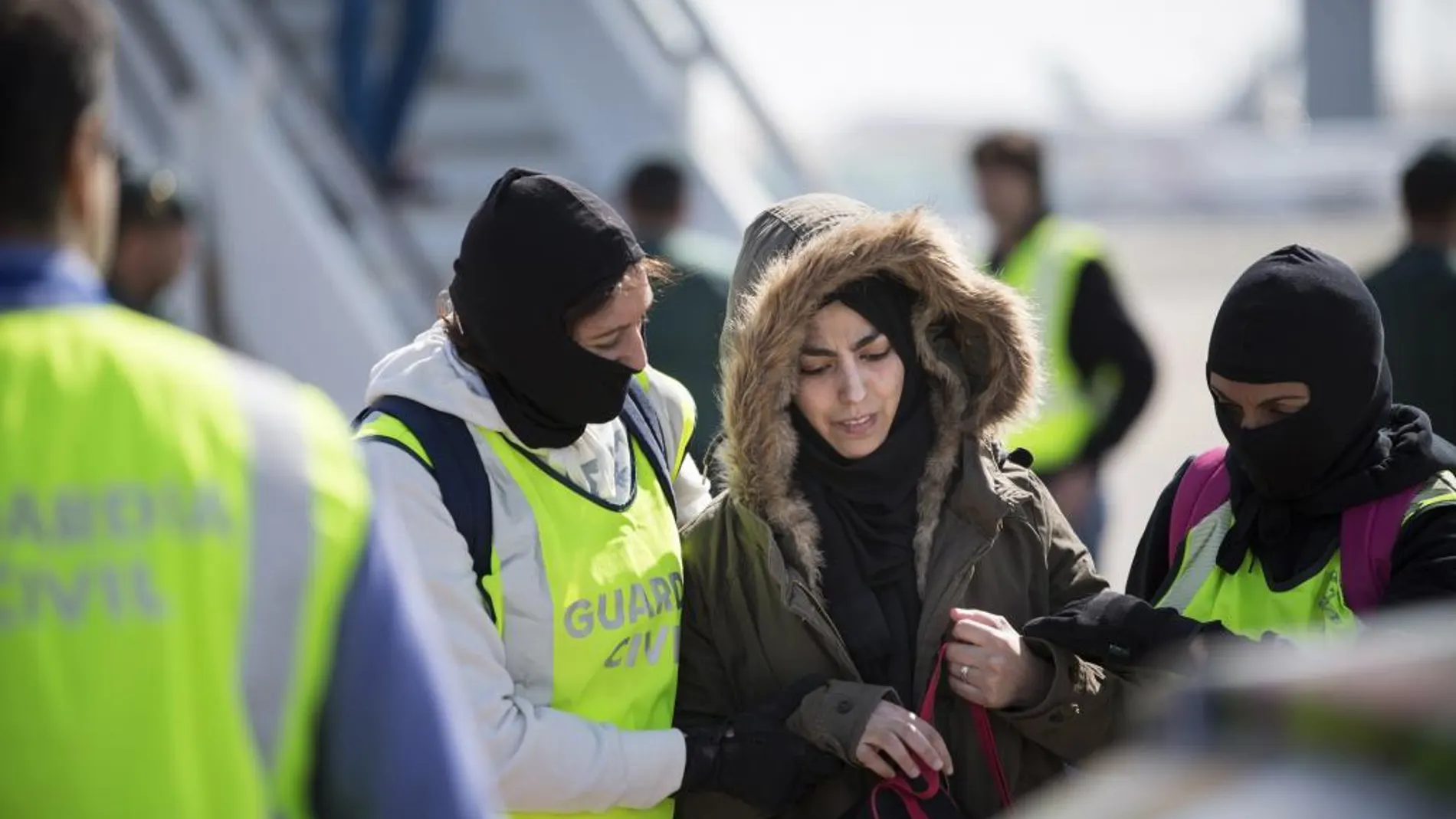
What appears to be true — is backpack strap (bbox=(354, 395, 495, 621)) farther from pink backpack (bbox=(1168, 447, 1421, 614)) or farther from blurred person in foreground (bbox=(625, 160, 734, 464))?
blurred person in foreground (bbox=(625, 160, 734, 464))

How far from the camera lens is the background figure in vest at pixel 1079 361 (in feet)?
19.6

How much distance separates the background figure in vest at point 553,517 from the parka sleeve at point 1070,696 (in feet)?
1.36

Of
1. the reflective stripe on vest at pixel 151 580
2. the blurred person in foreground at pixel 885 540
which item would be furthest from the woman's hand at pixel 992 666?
the reflective stripe on vest at pixel 151 580

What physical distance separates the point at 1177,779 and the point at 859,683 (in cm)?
178

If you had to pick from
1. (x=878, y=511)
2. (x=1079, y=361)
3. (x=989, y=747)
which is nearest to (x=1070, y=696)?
(x=989, y=747)

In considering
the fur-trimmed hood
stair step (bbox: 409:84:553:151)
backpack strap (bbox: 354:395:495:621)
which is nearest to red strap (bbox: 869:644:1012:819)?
the fur-trimmed hood

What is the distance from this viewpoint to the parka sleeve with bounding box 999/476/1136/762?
9.97ft

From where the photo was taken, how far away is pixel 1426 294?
550 cm

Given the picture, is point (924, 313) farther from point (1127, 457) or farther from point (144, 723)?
point (1127, 457)

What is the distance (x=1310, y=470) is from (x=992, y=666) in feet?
1.94

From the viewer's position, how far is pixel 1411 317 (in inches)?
215

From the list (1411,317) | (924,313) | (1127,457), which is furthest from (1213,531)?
(1127,457)

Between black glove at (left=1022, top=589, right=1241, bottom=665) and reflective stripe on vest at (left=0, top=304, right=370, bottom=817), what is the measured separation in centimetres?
160

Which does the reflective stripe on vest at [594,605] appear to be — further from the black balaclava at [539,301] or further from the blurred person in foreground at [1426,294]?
the blurred person in foreground at [1426,294]
